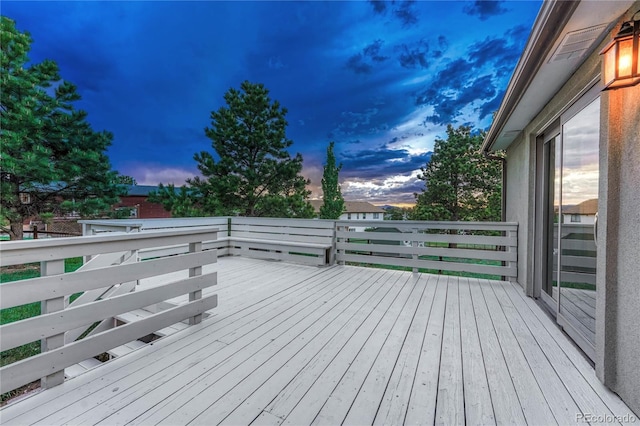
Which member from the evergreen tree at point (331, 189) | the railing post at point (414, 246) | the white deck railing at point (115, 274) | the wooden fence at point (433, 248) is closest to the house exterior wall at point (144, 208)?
the evergreen tree at point (331, 189)

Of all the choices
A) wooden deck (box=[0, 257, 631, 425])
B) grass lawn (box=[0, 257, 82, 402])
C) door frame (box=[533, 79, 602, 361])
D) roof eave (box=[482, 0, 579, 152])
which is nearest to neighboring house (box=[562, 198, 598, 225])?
door frame (box=[533, 79, 602, 361])

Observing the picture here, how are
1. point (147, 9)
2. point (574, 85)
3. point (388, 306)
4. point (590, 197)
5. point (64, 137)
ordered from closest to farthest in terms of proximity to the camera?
point (590, 197) → point (574, 85) → point (388, 306) → point (147, 9) → point (64, 137)

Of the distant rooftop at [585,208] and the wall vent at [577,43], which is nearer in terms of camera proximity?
the wall vent at [577,43]

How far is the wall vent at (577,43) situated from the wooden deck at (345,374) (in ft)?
6.94

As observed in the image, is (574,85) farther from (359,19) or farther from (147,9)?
(147,9)

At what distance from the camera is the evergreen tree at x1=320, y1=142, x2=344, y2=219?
16344 millimetres

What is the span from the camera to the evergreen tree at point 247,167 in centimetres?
874

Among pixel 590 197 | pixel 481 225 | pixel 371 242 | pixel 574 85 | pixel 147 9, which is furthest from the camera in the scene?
pixel 147 9

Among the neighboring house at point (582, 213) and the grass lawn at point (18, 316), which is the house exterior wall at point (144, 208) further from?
the neighboring house at point (582, 213)

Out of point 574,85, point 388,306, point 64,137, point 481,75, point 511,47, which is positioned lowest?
point 388,306

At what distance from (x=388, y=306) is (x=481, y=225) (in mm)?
2117

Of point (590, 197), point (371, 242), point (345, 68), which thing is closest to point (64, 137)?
point (345, 68)

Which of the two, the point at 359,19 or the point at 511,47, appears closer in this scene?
the point at 511,47

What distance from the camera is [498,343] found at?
214 cm
